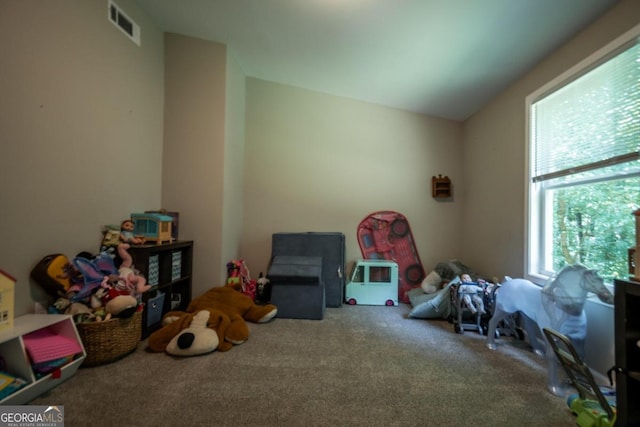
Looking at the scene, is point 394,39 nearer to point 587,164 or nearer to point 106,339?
point 587,164

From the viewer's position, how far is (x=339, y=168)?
327cm

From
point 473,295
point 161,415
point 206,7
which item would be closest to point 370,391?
point 161,415

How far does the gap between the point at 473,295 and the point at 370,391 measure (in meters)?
1.36

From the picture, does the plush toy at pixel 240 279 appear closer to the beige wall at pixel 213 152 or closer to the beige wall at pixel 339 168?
the beige wall at pixel 213 152

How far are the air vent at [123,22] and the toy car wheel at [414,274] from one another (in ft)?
11.8

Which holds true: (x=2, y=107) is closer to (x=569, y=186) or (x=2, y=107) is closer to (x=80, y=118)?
(x=80, y=118)

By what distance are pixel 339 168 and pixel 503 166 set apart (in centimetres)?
169

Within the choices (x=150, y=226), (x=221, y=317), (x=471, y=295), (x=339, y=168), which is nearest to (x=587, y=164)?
(x=471, y=295)

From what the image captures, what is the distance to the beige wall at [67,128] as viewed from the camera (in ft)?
4.81

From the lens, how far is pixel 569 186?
6.15 ft

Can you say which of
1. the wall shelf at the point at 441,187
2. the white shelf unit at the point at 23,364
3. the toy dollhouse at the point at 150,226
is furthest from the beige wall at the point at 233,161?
the wall shelf at the point at 441,187

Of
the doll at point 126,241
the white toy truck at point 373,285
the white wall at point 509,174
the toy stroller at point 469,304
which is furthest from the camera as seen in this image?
the white toy truck at point 373,285

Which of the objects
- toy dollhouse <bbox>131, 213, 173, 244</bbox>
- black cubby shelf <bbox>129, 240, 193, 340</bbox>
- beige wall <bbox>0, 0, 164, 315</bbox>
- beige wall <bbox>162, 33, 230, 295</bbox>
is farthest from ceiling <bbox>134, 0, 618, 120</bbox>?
black cubby shelf <bbox>129, 240, 193, 340</bbox>

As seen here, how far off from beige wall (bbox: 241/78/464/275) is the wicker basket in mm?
1551
